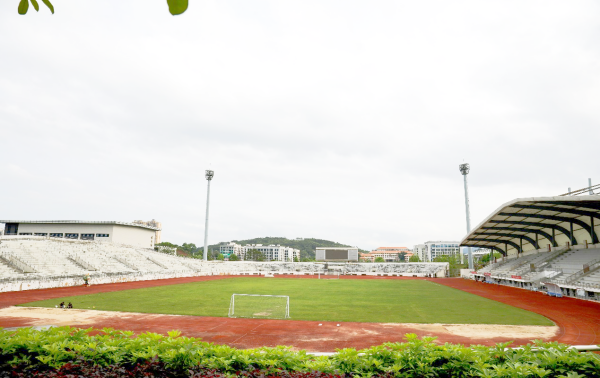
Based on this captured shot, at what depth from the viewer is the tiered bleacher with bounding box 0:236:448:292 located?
38.8 metres

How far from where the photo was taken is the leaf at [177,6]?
1879mm

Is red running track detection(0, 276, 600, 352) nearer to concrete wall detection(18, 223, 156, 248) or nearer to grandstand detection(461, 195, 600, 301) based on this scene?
grandstand detection(461, 195, 600, 301)

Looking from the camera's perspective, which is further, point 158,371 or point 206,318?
point 206,318

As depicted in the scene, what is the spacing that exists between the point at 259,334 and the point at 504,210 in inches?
1113

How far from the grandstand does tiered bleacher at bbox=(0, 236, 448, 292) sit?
85.6 ft

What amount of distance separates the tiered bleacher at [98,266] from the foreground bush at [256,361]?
37.2 metres

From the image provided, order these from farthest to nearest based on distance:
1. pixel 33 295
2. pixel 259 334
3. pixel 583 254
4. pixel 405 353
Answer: pixel 583 254
pixel 33 295
pixel 259 334
pixel 405 353

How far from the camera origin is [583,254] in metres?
37.2

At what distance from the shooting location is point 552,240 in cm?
4600

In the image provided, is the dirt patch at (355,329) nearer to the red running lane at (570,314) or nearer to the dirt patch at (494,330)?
the dirt patch at (494,330)

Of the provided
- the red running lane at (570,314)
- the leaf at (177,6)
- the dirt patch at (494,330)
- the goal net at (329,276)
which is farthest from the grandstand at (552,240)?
the leaf at (177,6)

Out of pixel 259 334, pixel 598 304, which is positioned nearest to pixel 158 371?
pixel 259 334

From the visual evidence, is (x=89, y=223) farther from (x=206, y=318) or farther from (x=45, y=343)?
(x=45, y=343)

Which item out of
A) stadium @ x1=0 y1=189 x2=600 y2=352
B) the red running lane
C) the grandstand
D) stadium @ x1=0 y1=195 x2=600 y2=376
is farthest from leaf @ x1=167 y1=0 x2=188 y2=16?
the grandstand
